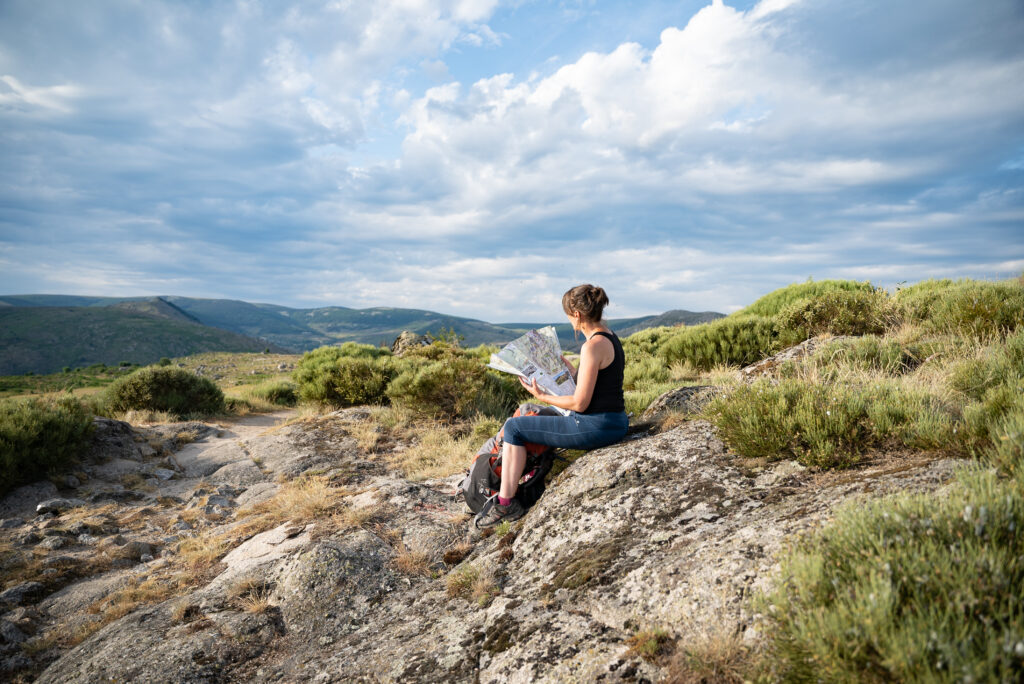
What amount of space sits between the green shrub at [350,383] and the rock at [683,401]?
28.9 ft

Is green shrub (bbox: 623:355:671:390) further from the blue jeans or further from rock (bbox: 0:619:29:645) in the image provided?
rock (bbox: 0:619:29:645)

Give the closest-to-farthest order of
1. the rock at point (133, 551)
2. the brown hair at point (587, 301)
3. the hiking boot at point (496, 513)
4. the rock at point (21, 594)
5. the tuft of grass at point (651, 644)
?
the tuft of grass at point (651, 644), the brown hair at point (587, 301), the hiking boot at point (496, 513), the rock at point (21, 594), the rock at point (133, 551)

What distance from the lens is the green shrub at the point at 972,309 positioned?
25.2 ft

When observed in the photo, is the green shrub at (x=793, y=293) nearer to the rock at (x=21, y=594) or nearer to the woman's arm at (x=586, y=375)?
the woman's arm at (x=586, y=375)

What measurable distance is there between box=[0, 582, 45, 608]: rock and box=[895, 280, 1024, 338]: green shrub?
12.4 m

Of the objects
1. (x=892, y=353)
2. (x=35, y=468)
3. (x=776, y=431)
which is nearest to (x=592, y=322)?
(x=776, y=431)

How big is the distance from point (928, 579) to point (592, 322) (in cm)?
301

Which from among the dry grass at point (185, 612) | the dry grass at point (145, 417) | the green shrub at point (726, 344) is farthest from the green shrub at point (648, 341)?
the dry grass at point (185, 612)

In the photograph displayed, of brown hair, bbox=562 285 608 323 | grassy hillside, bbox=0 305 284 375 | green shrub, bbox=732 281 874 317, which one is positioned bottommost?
grassy hillside, bbox=0 305 284 375

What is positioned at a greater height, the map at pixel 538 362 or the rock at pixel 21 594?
the map at pixel 538 362

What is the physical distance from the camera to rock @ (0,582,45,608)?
16.8ft

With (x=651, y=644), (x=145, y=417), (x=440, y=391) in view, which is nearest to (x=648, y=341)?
(x=440, y=391)

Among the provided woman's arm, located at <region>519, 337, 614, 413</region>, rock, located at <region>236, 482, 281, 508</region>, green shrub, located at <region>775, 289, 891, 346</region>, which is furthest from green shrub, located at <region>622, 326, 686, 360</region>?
woman's arm, located at <region>519, 337, 614, 413</region>

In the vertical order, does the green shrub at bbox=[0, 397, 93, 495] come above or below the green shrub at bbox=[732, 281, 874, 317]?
below
